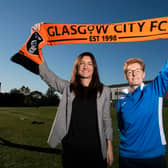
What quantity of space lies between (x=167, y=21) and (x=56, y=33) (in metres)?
2.11

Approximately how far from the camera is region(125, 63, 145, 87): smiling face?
2.52 meters

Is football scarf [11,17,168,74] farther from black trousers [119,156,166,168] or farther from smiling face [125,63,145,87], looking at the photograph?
black trousers [119,156,166,168]

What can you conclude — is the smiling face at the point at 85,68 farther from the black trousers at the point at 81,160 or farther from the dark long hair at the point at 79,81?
the black trousers at the point at 81,160

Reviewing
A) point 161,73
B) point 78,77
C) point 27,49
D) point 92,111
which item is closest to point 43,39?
point 27,49

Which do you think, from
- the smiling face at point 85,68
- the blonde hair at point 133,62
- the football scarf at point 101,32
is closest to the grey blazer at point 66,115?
the smiling face at point 85,68

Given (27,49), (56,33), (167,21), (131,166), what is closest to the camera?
(131,166)

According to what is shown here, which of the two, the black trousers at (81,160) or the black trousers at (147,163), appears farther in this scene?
the black trousers at (147,163)

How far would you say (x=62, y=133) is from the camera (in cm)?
220

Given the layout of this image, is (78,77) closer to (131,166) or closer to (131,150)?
(131,150)

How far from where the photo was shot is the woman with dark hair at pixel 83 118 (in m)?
2.12

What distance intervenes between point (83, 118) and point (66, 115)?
0.23m

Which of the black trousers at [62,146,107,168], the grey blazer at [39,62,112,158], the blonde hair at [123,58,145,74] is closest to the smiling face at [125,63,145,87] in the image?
the blonde hair at [123,58,145,74]

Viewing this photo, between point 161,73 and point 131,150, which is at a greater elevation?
point 161,73

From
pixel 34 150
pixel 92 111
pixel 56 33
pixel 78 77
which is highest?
pixel 56 33
